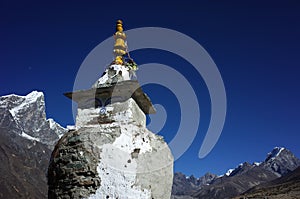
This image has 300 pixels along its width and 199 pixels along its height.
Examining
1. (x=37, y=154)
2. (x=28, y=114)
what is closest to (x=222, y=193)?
(x=37, y=154)

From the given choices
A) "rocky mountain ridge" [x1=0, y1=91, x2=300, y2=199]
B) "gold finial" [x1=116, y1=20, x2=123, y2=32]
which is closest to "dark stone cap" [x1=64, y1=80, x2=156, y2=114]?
"gold finial" [x1=116, y1=20, x2=123, y2=32]

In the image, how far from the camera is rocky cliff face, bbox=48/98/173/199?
7629 mm

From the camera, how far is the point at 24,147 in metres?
127

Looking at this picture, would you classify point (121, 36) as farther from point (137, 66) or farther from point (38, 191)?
point (38, 191)

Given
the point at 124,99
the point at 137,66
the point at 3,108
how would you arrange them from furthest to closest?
1. the point at 3,108
2. the point at 137,66
3. the point at 124,99

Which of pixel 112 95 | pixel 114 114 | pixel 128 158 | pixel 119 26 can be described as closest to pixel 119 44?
pixel 119 26

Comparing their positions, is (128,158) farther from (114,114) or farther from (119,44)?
(119,44)

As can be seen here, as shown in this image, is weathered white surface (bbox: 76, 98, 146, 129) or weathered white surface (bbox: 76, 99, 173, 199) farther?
weathered white surface (bbox: 76, 98, 146, 129)

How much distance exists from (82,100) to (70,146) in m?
2.02

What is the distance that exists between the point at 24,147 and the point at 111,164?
128764 millimetres

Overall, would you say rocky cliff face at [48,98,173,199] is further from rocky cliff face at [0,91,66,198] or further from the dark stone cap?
rocky cliff face at [0,91,66,198]

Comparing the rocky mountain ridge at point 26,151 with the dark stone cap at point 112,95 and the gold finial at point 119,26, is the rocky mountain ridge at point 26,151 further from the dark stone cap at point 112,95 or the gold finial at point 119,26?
the dark stone cap at point 112,95

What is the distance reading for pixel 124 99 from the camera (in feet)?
30.2

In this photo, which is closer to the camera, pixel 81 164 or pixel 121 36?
pixel 81 164
